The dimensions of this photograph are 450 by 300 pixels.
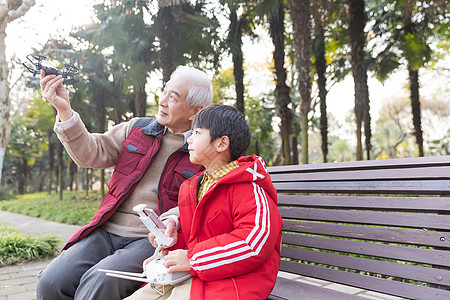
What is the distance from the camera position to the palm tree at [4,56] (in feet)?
16.2

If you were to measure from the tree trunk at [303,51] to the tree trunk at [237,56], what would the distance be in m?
2.53

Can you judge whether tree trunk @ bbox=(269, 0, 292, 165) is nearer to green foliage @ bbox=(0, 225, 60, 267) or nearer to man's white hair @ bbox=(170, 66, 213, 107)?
green foliage @ bbox=(0, 225, 60, 267)

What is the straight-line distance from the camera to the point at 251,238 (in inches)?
56.4

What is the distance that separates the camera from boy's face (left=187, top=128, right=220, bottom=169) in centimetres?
166

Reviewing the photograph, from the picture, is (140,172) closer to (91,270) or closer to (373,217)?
(91,270)

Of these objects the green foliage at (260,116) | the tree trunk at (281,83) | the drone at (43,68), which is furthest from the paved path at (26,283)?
the green foliage at (260,116)

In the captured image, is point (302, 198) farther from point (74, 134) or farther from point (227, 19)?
point (227, 19)

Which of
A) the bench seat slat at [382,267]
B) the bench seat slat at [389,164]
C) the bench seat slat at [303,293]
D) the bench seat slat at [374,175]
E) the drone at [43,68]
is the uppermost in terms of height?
the drone at [43,68]

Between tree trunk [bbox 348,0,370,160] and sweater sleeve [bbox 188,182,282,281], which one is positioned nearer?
sweater sleeve [bbox 188,182,282,281]

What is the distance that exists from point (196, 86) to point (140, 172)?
57 cm

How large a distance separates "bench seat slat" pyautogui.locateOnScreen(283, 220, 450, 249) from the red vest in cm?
70

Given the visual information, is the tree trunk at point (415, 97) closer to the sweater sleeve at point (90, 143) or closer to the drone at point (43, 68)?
the sweater sleeve at point (90, 143)

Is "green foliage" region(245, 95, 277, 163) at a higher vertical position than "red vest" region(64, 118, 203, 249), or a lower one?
higher

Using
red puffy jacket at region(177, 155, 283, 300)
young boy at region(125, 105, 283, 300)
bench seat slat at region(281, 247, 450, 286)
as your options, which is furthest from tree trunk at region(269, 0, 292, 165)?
red puffy jacket at region(177, 155, 283, 300)
